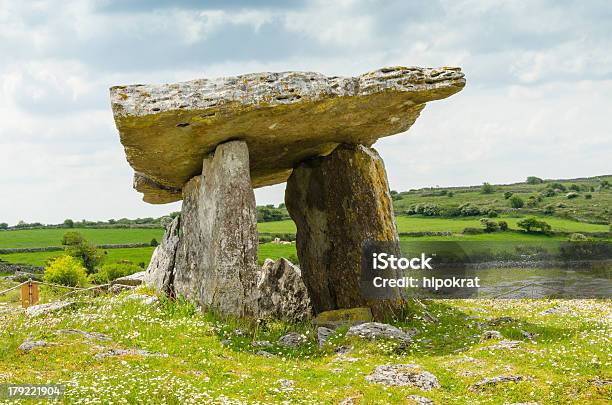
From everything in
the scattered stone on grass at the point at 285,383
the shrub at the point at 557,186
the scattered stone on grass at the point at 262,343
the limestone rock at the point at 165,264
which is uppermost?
the shrub at the point at 557,186

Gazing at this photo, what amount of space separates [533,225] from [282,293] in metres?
41.5

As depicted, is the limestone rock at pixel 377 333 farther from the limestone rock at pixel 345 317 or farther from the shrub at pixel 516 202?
the shrub at pixel 516 202

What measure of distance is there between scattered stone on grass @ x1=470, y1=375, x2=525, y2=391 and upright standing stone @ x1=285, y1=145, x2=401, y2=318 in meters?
7.01

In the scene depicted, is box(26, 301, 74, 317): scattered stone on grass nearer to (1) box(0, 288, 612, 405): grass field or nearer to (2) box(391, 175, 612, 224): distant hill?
(1) box(0, 288, 612, 405): grass field

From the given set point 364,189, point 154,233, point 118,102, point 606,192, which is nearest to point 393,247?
point 364,189

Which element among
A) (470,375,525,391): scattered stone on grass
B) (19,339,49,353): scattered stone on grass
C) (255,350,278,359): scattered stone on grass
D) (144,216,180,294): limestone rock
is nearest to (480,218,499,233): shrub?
(144,216,180,294): limestone rock

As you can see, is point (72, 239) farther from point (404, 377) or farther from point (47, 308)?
point (404, 377)

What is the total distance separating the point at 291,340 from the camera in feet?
51.9

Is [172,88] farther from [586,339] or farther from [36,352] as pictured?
[586,339]

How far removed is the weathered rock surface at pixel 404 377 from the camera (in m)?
12.0

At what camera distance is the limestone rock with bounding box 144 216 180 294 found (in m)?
20.2

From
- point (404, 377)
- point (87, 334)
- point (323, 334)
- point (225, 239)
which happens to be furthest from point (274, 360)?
point (87, 334)

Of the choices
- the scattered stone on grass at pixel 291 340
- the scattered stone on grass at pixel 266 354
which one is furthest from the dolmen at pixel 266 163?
the scattered stone on grass at pixel 266 354

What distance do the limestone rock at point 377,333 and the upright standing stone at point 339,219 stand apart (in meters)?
3.22
